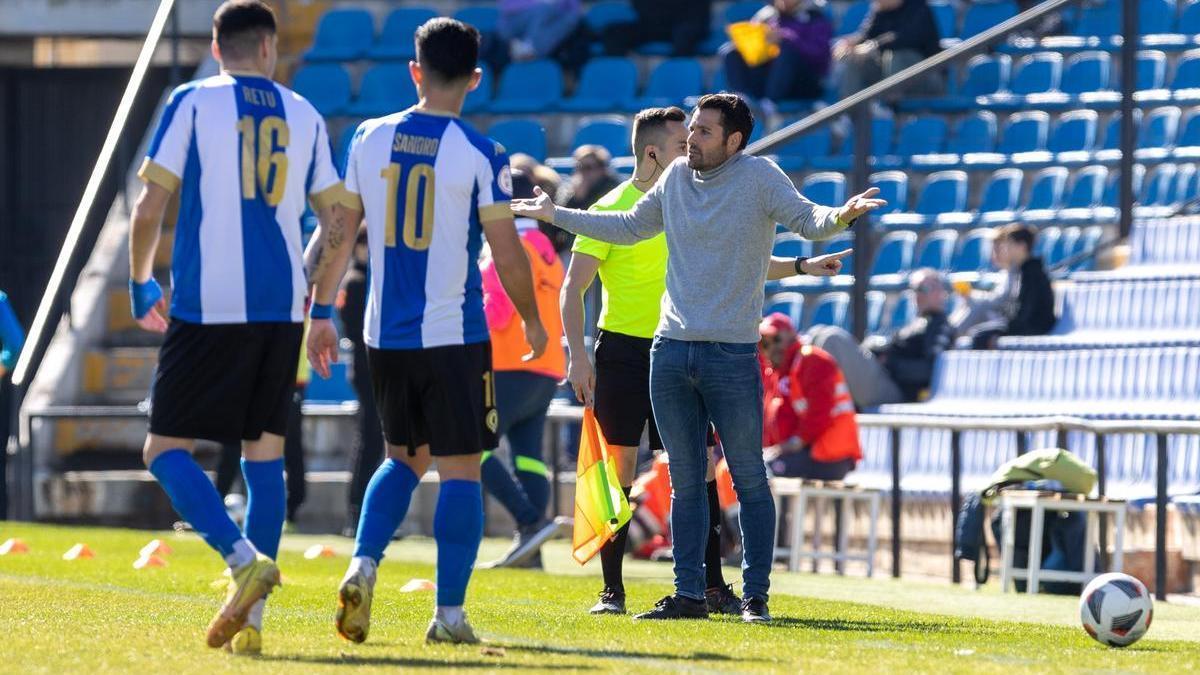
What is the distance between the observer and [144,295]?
638 centimetres

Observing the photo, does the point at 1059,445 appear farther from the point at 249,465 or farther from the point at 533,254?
the point at 249,465

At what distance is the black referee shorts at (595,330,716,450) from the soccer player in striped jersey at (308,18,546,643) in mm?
1590

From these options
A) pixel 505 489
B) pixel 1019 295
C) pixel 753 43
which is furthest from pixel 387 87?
pixel 505 489

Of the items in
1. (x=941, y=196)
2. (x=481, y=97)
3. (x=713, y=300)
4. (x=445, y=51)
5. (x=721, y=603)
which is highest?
(x=481, y=97)

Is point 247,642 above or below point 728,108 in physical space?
below

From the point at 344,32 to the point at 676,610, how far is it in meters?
13.7

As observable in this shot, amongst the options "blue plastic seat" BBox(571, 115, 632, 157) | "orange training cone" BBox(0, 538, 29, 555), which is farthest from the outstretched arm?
"blue plastic seat" BBox(571, 115, 632, 157)

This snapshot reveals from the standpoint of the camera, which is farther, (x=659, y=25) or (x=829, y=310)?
(x=659, y=25)

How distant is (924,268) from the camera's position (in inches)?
588

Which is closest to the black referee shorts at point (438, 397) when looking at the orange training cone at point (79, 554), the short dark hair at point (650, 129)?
the short dark hair at point (650, 129)

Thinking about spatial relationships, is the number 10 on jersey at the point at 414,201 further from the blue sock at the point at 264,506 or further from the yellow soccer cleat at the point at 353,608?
the yellow soccer cleat at the point at 353,608

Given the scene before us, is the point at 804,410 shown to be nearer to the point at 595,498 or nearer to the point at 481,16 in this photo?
the point at 595,498

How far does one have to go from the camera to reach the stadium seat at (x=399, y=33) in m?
19.8

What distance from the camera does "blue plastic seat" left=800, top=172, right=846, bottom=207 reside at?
616 inches
